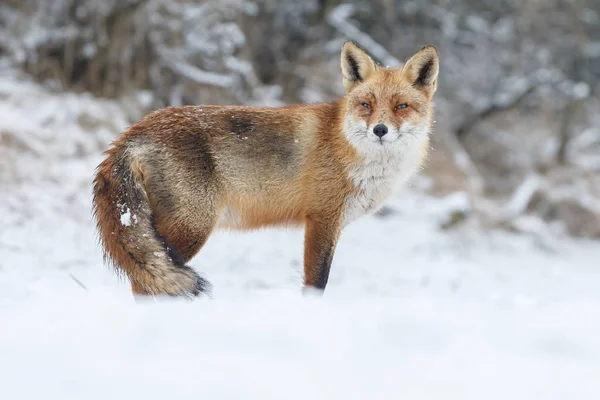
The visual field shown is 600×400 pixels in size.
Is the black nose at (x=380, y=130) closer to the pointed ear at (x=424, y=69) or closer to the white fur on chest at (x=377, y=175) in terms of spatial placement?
the white fur on chest at (x=377, y=175)

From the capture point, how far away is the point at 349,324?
283 cm

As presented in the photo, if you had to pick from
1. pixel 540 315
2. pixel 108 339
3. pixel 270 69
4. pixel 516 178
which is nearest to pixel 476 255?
pixel 516 178

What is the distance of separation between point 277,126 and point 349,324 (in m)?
2.36

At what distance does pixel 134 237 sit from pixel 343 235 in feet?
20.6

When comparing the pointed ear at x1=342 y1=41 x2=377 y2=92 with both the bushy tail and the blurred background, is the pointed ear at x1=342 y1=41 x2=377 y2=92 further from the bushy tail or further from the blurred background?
the blurred background

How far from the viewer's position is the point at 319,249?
15.2 ft

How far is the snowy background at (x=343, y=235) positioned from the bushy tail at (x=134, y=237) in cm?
22

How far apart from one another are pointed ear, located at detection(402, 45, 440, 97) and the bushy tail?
2.23 m

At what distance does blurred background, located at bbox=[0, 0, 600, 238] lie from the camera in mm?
10148

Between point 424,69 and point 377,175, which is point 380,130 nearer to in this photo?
point 377,175

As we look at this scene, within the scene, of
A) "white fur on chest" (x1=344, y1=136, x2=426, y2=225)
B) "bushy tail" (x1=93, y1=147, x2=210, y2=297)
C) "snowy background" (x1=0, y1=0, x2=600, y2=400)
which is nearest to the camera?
"snowy background" (x1=0, y1=0, x2=600, y2=400)

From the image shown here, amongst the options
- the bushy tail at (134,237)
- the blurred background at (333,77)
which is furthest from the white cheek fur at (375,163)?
the blurred background at (333,77)

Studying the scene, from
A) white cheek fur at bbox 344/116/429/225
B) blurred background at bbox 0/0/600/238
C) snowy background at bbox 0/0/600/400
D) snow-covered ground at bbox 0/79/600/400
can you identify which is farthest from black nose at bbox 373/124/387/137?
blurred background at bbox 0/0/600/238

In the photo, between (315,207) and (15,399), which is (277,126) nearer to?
(315,207)
